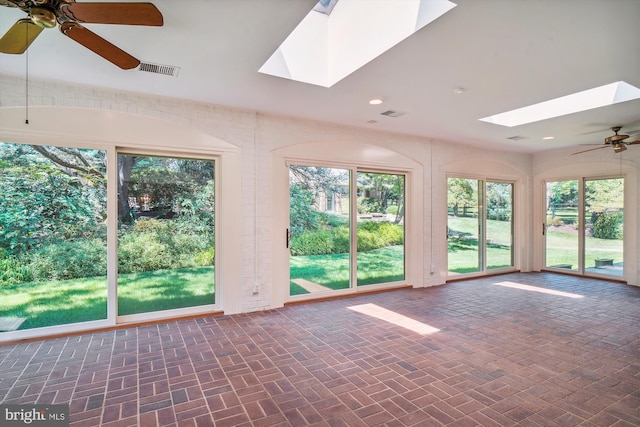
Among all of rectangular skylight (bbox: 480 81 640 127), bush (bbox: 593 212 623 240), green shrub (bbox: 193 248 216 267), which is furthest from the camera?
bush (bbox: 593 212 623 240)

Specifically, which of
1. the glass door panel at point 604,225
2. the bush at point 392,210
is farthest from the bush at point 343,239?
the glass door panel at point 604,225

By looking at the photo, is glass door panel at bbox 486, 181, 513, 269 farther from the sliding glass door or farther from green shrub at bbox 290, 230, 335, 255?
green shrub at bbox 290, 230, 335, 255

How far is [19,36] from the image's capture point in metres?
1.93

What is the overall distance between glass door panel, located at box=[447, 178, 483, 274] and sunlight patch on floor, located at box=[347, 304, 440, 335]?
258 centimetres

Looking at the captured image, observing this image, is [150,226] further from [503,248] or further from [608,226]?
[608,226]

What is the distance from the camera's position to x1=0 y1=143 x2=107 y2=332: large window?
3361mm

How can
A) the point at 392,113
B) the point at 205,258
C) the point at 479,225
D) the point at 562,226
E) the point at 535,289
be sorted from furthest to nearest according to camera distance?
1. the point at 562,226
2. the point at 479,225
3. the point at 535,289
4. the point at 392,113
5. the point at 205,258

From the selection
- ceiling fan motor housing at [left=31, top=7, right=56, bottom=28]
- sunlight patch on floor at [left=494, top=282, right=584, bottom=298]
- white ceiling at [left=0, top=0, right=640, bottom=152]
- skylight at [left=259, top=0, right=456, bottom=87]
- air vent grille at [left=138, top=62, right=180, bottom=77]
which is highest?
skylight at [left=259, top=0, right=456, bottom=87]

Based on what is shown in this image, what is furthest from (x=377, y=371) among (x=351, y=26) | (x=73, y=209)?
(x=73, y=209)

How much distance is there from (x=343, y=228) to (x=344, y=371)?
2.72 meters

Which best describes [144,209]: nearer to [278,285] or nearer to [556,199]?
[278,285]

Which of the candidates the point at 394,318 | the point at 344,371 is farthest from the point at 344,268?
the point at 344,371

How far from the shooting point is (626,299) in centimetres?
496

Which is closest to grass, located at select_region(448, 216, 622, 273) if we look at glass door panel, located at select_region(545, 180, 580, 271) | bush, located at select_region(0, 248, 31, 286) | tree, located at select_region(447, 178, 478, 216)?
glass door panel, located at select_region(545, 180, 580, 271)
